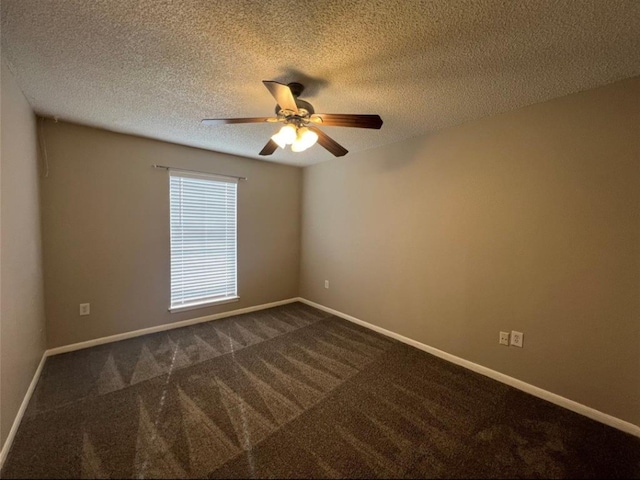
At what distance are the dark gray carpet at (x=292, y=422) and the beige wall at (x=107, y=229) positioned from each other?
423 millimetres

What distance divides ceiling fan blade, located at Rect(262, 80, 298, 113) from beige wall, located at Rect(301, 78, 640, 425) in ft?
5.53

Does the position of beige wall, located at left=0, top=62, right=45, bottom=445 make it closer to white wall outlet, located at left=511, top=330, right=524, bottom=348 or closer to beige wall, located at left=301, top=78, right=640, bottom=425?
beige wall, located at left=301, top=78, right=640, bottom=425

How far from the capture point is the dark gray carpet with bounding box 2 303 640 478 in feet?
4.48

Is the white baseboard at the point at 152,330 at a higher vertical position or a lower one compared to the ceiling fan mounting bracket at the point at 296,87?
lower

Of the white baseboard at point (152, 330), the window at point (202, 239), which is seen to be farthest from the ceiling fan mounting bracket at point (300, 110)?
the white baseboard at point (152, 330)

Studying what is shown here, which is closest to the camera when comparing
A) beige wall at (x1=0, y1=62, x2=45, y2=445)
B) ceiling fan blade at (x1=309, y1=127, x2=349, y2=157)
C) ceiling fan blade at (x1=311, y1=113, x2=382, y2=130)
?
beige wall at (x1=0, y1=62, x2=45, y2=445)

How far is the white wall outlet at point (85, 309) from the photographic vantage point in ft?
8.46

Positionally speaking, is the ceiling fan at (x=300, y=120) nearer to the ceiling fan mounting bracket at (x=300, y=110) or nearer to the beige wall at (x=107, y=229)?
the ceiling fan mounting bracket at (x=300, y=110)

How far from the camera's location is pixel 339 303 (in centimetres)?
360

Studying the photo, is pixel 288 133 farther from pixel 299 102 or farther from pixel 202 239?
pixel 202 239

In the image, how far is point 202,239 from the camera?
3.33 metres

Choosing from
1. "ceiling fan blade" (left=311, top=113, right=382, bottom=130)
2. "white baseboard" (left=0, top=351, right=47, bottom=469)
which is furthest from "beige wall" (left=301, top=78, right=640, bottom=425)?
"white baseboard" (left=0, top=351, right=47, bottom=469)

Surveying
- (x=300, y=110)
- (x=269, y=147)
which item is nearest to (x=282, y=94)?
(x=300, y=110)

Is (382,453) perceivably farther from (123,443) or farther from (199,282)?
(199,282)
